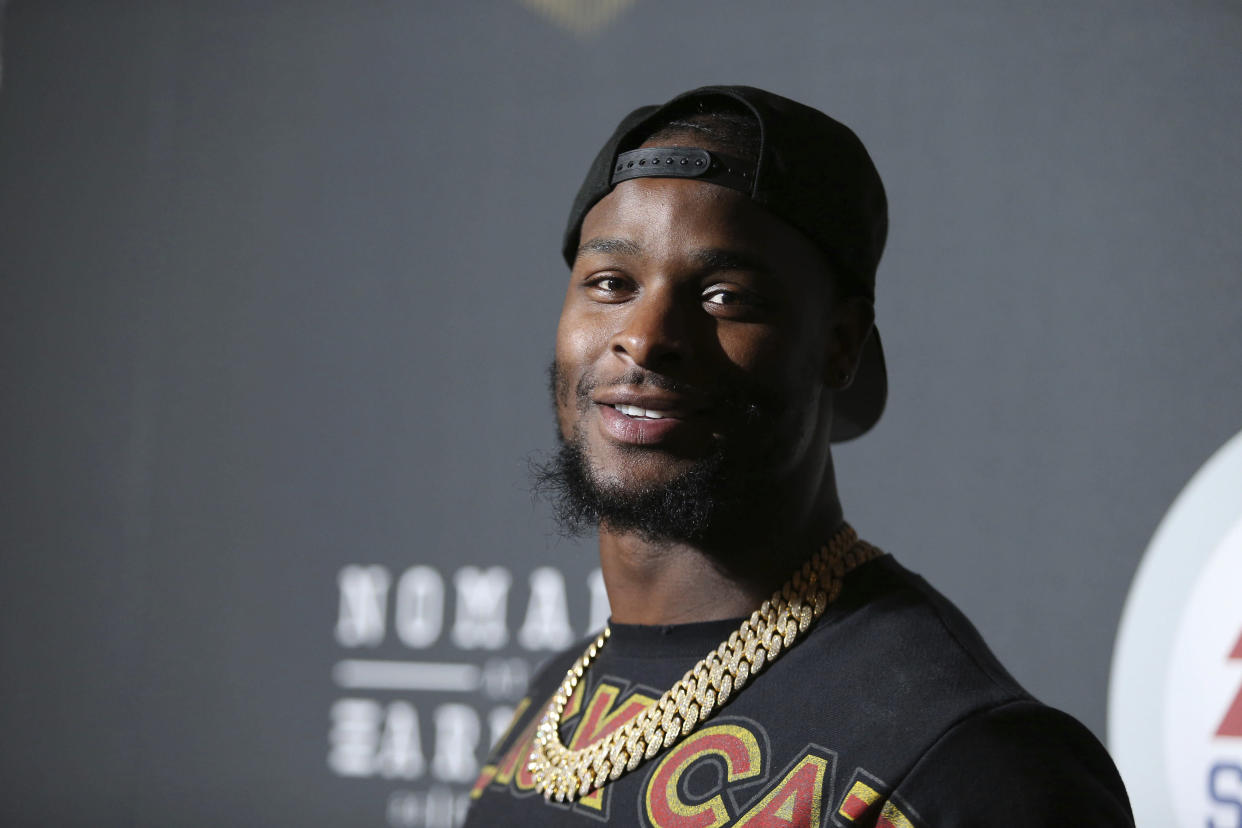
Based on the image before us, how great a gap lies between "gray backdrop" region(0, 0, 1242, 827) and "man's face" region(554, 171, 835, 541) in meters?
1.13

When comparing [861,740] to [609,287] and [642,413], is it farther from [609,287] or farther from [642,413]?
[609,287]

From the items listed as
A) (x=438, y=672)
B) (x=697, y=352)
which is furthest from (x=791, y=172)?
(x=438, y=672)

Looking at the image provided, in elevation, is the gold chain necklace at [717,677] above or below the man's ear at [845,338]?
below

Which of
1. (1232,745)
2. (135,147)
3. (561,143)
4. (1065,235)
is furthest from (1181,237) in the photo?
(135,147)

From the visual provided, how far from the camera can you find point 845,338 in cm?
104

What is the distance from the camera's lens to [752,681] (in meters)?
0.95

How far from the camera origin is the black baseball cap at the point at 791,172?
0.94m

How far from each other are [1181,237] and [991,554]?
659 mm

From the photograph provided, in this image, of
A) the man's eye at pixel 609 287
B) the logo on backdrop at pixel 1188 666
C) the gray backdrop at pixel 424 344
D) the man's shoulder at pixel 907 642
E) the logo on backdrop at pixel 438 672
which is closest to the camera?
the man's shoulder at pixel 907 642

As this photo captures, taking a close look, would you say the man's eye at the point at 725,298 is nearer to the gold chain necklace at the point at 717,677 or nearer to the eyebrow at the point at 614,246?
the eyebrow at the point at 614,246

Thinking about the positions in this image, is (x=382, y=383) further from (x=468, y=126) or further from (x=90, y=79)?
(x=90, y=79)

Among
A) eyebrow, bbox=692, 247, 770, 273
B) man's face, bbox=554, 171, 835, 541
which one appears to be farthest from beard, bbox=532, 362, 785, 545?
eyebrow, bbox=692, 247, 770, 273

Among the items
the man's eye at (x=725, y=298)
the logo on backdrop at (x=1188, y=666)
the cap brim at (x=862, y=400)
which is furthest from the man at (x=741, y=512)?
the logo on backdrop at (x=1188, y=666)

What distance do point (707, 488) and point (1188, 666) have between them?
125 cm
